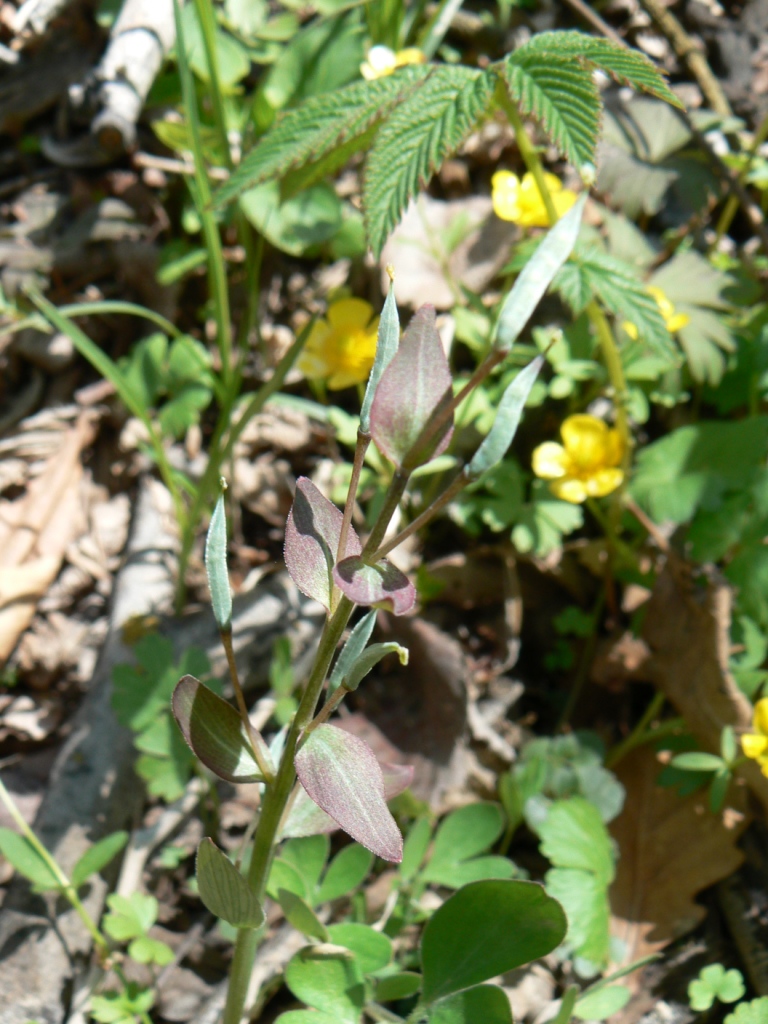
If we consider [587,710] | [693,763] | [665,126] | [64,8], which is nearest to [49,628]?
[587,710]

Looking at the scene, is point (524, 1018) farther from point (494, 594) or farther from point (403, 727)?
point (494, 594)

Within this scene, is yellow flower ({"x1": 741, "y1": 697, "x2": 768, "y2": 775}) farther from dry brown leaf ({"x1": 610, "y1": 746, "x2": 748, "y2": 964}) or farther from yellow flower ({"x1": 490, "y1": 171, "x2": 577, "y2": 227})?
yellow flower ({"x1": 490, "y1": 171, "x2": 577, "y2": 227})

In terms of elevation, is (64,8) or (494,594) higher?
(64,8)

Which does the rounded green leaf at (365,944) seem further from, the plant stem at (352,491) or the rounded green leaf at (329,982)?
the plant stem at (352,491)

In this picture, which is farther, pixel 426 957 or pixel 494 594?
pixel 494 594

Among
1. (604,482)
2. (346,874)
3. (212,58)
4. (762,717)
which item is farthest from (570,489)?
(212,58)

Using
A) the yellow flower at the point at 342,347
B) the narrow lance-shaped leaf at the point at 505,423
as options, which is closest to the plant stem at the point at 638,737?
the yellow flower at the point at 342,347

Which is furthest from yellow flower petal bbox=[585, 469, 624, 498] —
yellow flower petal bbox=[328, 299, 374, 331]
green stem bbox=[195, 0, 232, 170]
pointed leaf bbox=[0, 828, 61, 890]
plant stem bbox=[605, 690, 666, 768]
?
pointed leaf bbox=[0, 828, 61, 890]

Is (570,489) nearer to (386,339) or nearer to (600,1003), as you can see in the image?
(600,1003)
